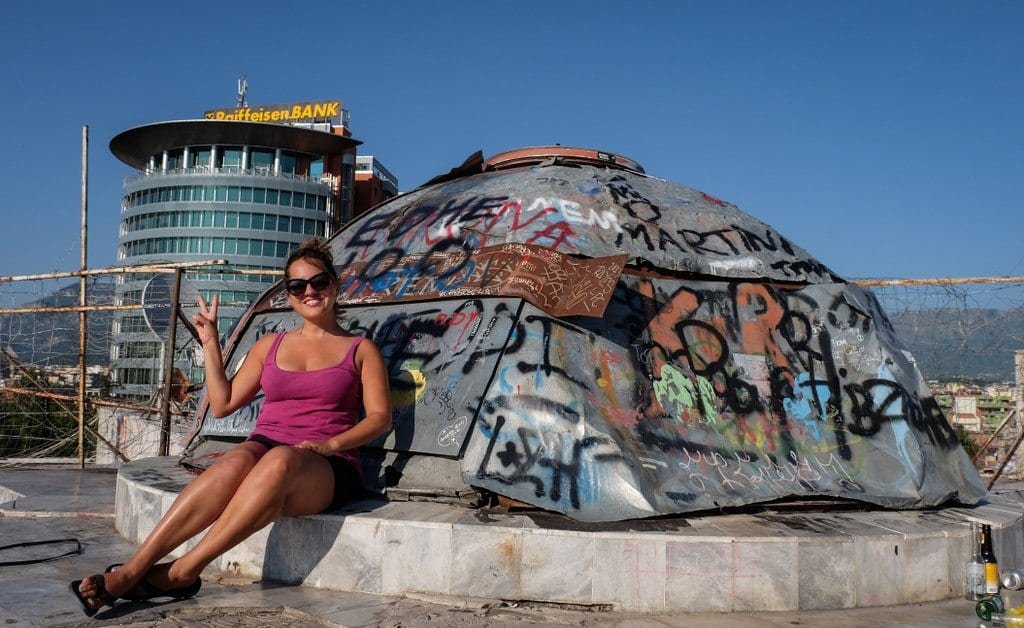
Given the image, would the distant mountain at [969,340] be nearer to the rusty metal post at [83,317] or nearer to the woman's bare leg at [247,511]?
the woman's bare leg at [247,511]

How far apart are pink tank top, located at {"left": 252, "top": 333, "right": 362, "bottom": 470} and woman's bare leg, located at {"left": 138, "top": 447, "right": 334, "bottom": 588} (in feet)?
1.36

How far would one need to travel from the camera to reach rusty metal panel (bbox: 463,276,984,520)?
6.04m

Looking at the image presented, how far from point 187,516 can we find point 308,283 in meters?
1.74

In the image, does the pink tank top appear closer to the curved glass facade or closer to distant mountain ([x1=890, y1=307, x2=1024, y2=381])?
distant mountain ([x1=890, y1=307, x2=1024, y2=381])

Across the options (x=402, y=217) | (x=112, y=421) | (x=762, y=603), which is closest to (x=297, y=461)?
(x=762, y=603)

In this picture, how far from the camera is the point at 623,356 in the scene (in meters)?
6.80

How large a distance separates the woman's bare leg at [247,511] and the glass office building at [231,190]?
2875 inches

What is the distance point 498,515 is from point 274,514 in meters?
1.50

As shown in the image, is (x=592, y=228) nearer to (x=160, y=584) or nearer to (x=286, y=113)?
(x=160, y=584)

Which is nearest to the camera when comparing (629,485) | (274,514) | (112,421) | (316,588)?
(274,514)

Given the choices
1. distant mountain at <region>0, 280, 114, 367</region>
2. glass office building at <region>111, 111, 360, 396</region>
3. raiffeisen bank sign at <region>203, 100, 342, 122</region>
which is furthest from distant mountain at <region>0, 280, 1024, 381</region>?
raiffeisen bank sign at <region>203, 100, 342, 122</region>

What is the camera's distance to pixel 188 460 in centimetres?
778

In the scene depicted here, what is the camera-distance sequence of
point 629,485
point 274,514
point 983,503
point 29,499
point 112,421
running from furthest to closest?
point 112,421 → point 29,499 → point 983,503 → point 629,485 → point 274,514

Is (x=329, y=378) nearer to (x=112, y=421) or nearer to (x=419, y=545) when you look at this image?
(x=419, y=545)
